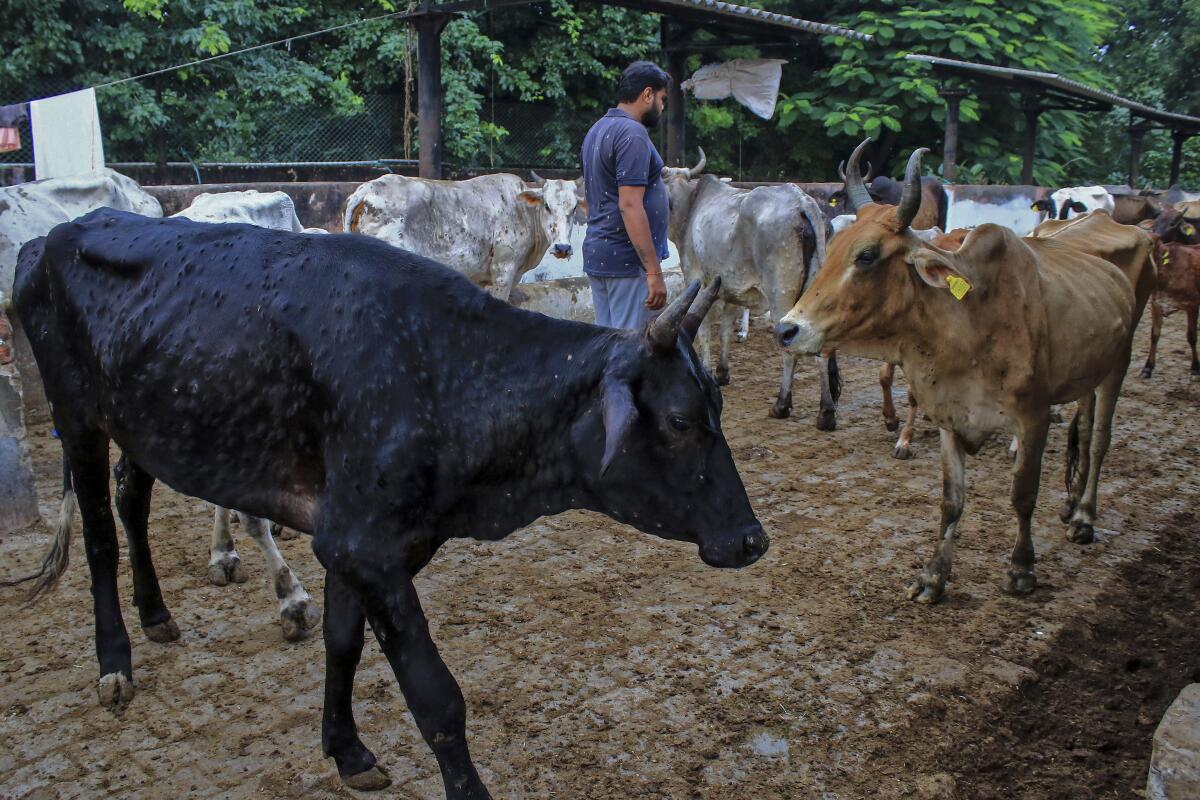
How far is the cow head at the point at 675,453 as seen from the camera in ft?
8.79

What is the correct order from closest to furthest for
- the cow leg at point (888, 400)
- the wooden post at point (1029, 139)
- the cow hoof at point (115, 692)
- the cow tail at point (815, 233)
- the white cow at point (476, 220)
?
the cow hoof at point (115, 692) < the cow leg at point (888, 400) < the cow tail at point (815, 233) < the white cow at point (476, 220) < the wooden post at point (1029, 139)

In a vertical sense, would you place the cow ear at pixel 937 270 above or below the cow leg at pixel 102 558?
above

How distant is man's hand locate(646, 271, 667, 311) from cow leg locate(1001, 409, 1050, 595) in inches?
78.6

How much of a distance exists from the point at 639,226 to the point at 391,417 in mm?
2869

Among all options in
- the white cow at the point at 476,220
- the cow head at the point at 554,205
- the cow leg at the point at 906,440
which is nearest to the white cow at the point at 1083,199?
the cow head at the point at 554,205

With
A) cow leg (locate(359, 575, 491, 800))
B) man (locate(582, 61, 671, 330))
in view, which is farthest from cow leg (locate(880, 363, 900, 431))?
cow leg (locate(359, 575, 491, 800))

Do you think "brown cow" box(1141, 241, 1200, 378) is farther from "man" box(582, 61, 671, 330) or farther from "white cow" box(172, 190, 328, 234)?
"white cow" box(172, 190, 328, 234)

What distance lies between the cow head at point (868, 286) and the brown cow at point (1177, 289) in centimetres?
590

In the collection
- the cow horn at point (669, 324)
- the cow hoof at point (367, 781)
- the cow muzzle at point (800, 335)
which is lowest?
the cow hoof at point (367, 781)

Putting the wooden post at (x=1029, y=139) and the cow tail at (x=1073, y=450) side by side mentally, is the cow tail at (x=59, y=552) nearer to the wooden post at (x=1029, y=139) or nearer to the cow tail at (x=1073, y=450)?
the cow tail at (x=1073, y=450)

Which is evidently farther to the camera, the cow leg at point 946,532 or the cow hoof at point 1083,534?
the cow hoof at point 1083,534

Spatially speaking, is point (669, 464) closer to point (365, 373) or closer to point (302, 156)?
point (365, 373)

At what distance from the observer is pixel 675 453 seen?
271 cm

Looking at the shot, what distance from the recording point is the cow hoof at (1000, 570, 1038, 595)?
449cm
